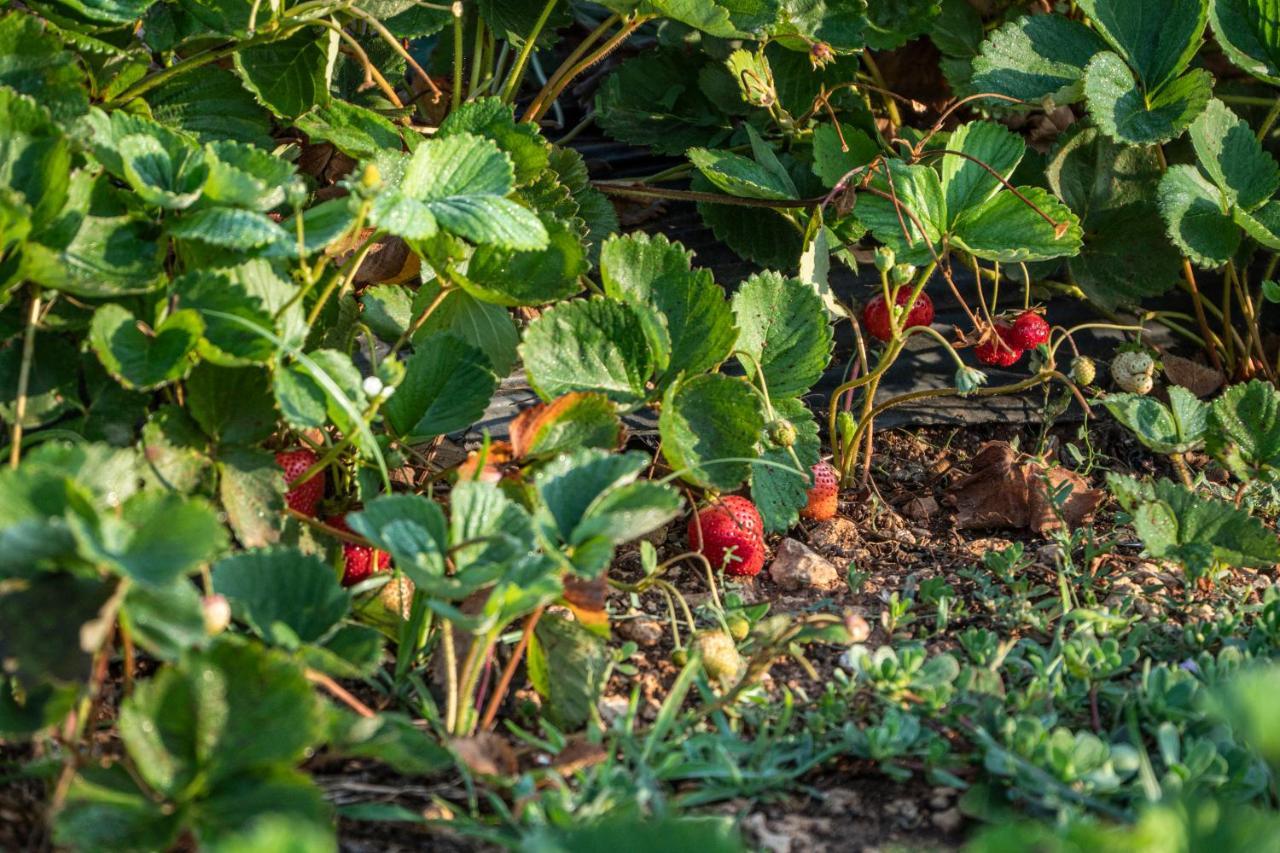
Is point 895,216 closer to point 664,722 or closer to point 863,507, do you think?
point 863,507

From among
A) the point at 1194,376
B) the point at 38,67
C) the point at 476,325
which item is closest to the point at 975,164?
the point at 1194,376

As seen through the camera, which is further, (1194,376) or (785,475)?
(1194,376)

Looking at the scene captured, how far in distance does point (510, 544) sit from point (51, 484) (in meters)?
0.35

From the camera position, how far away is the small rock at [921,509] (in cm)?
177

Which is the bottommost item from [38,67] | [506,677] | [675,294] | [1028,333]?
[506,677]

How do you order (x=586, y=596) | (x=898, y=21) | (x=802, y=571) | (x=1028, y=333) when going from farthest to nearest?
(x=898, y=21) < (x=1028, y=333) < (x=802, y=571) < (x=586, y=596)

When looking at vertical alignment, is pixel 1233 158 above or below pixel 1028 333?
above

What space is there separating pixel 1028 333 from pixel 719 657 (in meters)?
0.71

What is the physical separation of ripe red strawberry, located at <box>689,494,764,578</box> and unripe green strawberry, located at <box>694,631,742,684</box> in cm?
17

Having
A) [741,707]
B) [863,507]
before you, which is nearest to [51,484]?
[741,707]

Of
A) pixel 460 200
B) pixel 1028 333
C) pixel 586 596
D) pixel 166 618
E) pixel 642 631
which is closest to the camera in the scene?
pixel 166 618

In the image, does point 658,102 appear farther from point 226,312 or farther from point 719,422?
point 226,312

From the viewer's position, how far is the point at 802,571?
158 cm

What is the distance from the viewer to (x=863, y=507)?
177 cm
